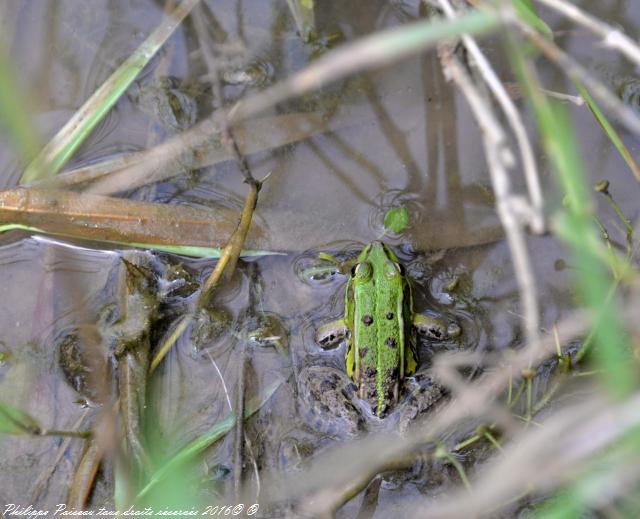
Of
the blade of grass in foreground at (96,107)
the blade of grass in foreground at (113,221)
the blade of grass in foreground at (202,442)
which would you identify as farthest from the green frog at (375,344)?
the blade of grass in foreground at (96,107)

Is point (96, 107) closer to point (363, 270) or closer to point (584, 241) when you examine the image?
point (363, 270)

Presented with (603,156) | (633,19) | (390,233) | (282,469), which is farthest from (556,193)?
(282,469)

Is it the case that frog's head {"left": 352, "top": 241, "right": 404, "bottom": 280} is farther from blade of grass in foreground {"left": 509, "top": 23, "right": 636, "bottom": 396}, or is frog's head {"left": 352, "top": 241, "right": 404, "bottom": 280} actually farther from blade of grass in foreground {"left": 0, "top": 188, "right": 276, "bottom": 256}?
blade of grass in foreground {"left": 509, "top": 23, "right": 636, "bottom": 396}

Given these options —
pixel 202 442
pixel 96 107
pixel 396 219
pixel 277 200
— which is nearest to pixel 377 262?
pixel 396 219

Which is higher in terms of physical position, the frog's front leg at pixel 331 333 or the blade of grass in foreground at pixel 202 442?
the frog's front leg at pixel 331 333

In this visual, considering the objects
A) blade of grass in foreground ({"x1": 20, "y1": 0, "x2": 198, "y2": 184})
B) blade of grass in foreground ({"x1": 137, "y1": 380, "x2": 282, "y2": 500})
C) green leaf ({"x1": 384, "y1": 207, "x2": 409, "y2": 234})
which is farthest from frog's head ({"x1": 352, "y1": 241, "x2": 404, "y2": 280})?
blade of grass in foreground ({"x1": 20, "y1": 0, "x2": 198, "y2": 184})

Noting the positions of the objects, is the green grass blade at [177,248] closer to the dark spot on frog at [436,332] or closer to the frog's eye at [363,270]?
the frog's eye at [363,270]
